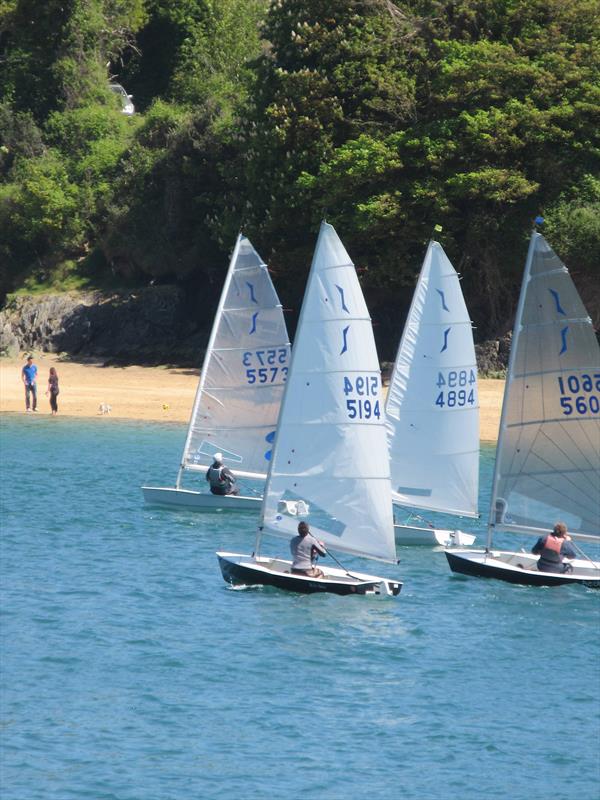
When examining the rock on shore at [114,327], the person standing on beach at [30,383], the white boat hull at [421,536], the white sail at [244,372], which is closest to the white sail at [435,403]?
the white boat hull at [421,536]

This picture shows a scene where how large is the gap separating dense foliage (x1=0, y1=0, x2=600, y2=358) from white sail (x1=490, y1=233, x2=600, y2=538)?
19725 millimetres

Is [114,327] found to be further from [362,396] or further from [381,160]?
[362,396]

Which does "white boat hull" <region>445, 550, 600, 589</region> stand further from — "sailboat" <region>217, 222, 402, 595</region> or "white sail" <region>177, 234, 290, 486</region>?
"white sail" <region>177, 234, 290, 486</region>

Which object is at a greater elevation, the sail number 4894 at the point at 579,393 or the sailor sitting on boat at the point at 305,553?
the sail number 4894 at the point at 579,393

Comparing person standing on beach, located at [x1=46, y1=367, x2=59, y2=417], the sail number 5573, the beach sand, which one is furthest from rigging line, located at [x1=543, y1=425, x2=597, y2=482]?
person standing on beach, located at [x1=46, y1=367, x2=59, y2=417]

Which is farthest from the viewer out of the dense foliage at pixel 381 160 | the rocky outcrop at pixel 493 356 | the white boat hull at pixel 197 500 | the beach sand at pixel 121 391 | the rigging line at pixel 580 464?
the rocky outcrop at pixel 493 356

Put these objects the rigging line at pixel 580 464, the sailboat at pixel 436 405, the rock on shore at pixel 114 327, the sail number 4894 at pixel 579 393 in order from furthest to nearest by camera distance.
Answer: the rock on shore at pixel 114 327 → the sailboat at pixel 436 405 → the rigging line at pixel 580 464 → the sail number 4894 at pixel 579 393

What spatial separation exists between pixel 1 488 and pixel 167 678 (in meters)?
17.7

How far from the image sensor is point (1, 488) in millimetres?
39406

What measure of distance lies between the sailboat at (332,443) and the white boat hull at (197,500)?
25.8ft

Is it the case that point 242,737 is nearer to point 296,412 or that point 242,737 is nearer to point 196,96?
point 296,412

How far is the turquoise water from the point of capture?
19.3 m

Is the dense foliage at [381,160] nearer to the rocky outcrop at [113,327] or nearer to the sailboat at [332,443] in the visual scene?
the rocky outcrop at [113,327]

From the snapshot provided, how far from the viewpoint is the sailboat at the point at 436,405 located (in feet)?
101
